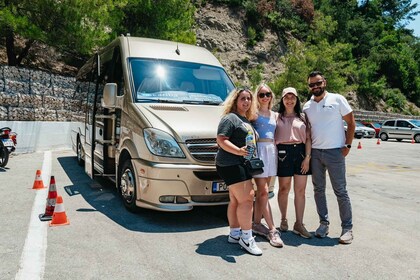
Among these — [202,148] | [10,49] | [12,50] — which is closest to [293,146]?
[202,148]

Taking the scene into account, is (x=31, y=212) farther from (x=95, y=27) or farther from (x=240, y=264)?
(x=95, y=27)

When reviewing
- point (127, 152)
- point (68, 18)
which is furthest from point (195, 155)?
point (68, 18)

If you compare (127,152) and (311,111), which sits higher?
(311,111)

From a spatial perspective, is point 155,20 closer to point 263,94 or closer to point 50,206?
point 50,206

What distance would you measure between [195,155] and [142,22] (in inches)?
632

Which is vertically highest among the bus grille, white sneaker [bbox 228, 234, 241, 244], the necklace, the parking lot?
the necklace

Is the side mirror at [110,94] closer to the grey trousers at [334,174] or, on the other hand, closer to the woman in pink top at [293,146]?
the woman in pink top at [293,146]

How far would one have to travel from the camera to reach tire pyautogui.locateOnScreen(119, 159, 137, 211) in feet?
17.6

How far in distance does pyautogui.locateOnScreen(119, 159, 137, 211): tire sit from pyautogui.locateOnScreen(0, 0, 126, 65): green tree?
1069 centimetres

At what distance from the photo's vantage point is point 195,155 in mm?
4969

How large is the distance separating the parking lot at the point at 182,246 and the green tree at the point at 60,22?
9.38 metres

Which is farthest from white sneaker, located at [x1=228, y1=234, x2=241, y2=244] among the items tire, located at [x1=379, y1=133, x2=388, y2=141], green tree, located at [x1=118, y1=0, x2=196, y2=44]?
tire, located at [x1=379, y1=133, x2=388, y2=141]

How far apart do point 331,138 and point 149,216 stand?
2.69 metres

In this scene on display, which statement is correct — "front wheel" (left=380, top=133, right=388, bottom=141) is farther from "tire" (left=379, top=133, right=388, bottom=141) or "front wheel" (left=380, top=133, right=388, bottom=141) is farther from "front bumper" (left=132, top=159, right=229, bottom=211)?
"front bumper" (left=132, top=159, right=229, bottom=211)
